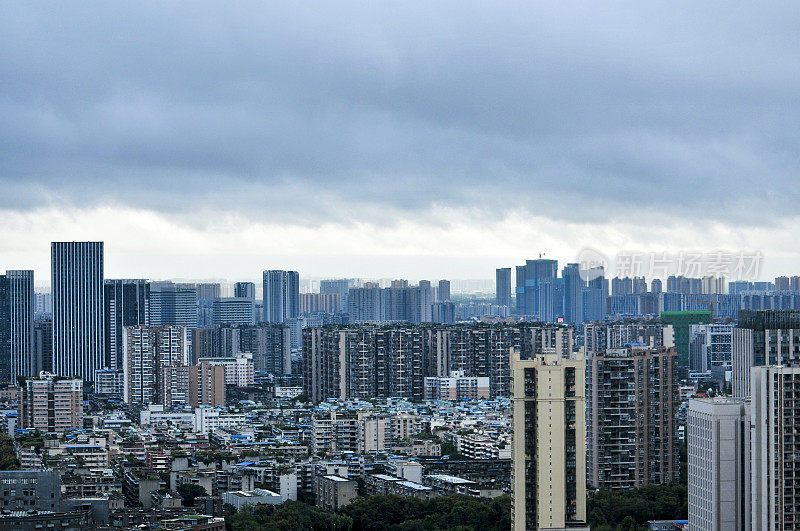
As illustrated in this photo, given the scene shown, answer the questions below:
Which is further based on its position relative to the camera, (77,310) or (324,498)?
(77,310)

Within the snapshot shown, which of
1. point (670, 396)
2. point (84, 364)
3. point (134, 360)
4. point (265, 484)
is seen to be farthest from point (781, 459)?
point (84, 364)

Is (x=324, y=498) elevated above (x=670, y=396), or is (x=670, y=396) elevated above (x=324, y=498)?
(x=670, y=396)

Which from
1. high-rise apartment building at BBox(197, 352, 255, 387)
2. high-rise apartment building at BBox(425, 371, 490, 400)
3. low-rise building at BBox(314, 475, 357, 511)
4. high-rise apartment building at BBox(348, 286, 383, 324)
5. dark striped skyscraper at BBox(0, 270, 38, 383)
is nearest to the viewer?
low-rise building at BBox(314, 475, 357, 511)

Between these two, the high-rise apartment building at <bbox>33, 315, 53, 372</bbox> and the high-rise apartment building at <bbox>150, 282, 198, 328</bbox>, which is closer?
the high-rise apartment building at <bbox>33, 315, 53, 372</bbox>

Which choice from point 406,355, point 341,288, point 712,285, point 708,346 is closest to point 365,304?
point 341,288

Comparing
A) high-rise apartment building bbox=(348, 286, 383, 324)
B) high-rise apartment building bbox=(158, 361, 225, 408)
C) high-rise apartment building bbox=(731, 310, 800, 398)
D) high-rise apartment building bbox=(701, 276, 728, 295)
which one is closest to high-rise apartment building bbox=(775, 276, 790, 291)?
high-rise apartment building bbox=(701, 276, 728, 295)

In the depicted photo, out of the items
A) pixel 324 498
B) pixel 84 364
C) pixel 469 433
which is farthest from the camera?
pixel 84 364

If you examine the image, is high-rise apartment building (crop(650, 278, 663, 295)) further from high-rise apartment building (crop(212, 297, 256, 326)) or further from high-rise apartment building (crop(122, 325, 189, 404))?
high-rise apartment building (crop(212, 297, 256, 326))

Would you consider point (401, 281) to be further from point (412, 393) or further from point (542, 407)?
point (542, 407)
